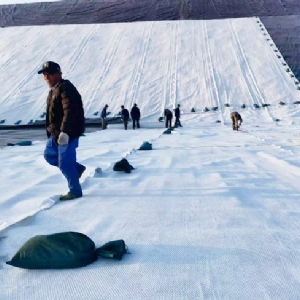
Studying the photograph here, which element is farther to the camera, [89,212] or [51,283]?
[89,212]

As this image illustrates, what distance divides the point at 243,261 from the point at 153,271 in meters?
0.38

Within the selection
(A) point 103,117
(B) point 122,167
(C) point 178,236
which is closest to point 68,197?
(C) point 178,236

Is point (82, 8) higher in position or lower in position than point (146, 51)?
higher

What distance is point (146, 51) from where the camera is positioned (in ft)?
70.9

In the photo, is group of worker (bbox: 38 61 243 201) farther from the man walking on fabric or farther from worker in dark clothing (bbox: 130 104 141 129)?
worker in dark clothing (bbox: 130 104 141 129)

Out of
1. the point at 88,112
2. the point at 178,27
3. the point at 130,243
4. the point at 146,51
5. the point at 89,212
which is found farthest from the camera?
the point at 178,27

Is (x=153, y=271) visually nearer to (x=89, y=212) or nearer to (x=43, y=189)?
(x=89, y=212)

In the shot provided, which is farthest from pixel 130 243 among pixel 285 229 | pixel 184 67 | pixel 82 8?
pixel 82 8

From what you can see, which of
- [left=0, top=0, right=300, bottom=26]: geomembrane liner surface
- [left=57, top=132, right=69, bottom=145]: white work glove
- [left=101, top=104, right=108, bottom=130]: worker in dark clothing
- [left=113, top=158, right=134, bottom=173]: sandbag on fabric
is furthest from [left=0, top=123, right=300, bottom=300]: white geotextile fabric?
[left=0, top=0, right=300, bottom=26]: geomembrane liner surface

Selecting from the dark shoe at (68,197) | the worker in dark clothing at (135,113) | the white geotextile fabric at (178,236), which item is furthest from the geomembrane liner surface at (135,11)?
the dark shoe at (68,197)

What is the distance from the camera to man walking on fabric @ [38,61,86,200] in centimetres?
325

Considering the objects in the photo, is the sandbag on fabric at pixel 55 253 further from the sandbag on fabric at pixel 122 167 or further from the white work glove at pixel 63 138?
the sandbag on fabric at pixel 122 167

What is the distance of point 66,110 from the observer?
128 inches

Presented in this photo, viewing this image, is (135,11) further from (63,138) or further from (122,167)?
(63,138)
